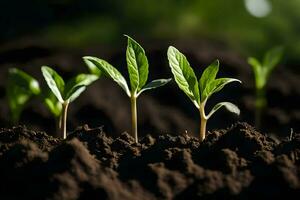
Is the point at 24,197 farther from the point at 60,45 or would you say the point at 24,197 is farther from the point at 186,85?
the point at 60,45

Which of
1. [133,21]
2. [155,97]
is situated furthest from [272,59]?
[133,21]

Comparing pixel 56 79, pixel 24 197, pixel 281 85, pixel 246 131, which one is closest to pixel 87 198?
pixel 24 197

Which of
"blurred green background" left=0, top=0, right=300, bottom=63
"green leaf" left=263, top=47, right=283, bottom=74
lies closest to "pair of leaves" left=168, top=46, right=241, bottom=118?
"green leaf" left=263, top=47, right=283, bottom=74

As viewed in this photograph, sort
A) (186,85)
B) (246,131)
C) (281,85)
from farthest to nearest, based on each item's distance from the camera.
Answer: (281,85) < (186,85) < (246,131)

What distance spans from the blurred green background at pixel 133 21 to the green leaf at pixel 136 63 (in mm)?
3513

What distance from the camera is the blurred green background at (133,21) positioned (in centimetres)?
570

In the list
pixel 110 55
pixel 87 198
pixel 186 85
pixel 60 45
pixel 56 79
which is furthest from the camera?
pixel 60 45

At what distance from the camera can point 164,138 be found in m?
2.04

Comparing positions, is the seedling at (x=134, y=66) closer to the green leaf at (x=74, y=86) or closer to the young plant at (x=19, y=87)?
the green leaf at (x=74, y=86)

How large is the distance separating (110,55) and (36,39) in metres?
0.90

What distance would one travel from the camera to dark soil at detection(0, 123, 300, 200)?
1663mm

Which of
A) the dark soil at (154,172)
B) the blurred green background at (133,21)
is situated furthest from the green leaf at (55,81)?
the blurred green background at (133,21)

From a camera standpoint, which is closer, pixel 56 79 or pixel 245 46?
pixel 56 79

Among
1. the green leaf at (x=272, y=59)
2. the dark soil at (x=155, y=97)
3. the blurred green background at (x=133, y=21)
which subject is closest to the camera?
the green leaf at (x=272, y=59)
